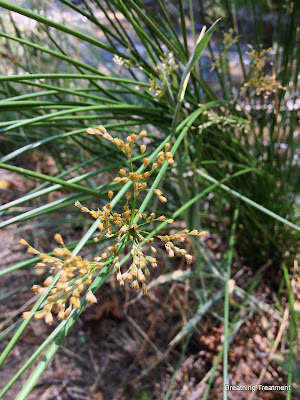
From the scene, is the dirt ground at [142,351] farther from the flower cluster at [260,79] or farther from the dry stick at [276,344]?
the flower cluster at [260,79]

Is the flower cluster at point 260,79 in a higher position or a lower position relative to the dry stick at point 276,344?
higher

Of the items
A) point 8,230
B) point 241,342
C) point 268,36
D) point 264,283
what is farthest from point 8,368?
point 268,36

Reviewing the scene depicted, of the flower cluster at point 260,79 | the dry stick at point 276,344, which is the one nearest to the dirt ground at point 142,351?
the dry stick at point 276,344

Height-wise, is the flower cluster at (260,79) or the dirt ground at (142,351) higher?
the flower cluster at (260,79)

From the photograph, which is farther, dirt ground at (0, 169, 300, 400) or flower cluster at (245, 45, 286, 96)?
dirt ground at (0, 169, 300, 400)

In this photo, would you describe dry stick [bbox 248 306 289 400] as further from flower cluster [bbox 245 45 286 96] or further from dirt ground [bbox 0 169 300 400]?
flower cluster [bbox 245 45 286 96]

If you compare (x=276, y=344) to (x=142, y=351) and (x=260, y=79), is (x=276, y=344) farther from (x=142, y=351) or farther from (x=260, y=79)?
(x=260, y=79)

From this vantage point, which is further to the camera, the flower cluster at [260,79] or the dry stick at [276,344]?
the dry stick at [276,344]

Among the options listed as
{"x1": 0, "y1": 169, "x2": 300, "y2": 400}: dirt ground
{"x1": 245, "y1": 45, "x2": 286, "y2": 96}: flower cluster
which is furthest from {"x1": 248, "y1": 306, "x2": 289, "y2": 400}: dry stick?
{"x1": 245, "y1": 45, "x2": 286, "y2": 96}: flower cluster

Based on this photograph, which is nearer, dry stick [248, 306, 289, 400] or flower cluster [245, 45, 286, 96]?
flower cluster [245, 45, 286, 96]

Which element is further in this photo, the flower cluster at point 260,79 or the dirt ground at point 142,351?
the dirt ground at point 142,351

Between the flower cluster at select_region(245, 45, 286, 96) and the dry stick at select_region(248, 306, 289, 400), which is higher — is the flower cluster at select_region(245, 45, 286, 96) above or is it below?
above
